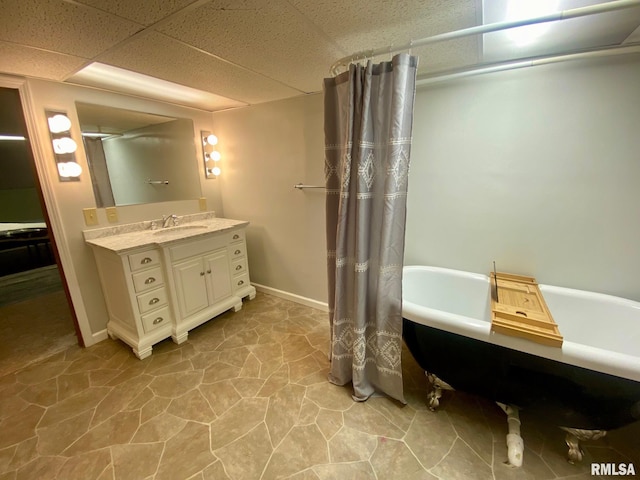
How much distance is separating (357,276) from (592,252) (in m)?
1.46

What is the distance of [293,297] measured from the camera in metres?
2.87

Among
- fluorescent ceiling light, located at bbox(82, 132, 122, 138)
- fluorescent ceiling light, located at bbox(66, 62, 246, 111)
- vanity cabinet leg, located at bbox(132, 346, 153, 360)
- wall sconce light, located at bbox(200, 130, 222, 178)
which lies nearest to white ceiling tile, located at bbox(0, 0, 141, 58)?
fluorescent ceiling light, located at bbox(66, 62, 246, 111)

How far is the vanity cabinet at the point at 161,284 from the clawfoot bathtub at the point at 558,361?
176 cm

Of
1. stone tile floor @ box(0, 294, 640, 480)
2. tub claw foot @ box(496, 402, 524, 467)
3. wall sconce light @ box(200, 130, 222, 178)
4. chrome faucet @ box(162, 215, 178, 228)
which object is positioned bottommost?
stone tile floor @ box(0, 294, 640, 480)

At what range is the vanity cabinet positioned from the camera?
1969 mm

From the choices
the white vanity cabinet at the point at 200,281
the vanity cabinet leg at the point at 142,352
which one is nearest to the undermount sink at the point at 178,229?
the white vanity cabinet at the point at 200,281

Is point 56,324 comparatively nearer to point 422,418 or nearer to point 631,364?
point 422,418

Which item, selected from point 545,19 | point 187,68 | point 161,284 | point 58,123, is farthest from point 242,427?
point 58,123

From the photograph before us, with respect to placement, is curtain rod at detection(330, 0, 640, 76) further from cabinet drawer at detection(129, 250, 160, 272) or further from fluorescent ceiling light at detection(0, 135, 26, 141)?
fluorescent ceiling light at detection(0, 135, 26, 141)

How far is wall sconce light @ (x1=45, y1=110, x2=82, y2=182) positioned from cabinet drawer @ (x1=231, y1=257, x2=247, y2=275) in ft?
4.58

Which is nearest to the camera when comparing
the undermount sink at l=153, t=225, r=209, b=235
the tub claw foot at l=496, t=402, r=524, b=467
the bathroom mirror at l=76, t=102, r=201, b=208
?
the tub claw foot at l=496, t=402, r=524, b=467

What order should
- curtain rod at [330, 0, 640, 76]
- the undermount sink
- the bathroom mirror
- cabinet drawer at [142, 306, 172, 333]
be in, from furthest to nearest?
the undermount sink
the bathroom mirror
cabinet drawer at [142, 306, 172, 333]
curtain rod at [330, 0, 640, 76]

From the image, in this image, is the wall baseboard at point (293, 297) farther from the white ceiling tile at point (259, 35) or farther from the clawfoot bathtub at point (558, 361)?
the white ceiling tile at point (259, 35)

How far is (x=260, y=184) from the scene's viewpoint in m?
2.79
